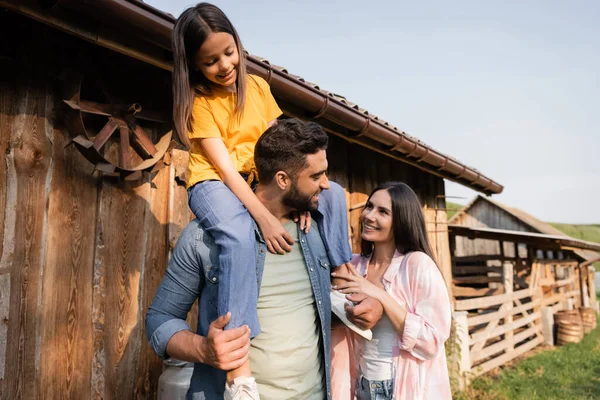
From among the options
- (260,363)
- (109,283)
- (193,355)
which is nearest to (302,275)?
(260,363)

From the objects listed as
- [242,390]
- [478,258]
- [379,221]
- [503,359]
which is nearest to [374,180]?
[379,221]

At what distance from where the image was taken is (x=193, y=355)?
1578mm

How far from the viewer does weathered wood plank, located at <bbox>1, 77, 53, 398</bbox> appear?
87.3 inches

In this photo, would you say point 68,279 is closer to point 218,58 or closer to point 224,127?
point 224,127

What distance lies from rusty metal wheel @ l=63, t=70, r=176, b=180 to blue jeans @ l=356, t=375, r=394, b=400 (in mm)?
1798

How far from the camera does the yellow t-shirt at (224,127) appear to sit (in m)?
1.91

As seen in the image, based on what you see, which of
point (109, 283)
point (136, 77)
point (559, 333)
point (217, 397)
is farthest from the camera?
point (559, 333)

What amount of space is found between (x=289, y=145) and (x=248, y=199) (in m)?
0.28

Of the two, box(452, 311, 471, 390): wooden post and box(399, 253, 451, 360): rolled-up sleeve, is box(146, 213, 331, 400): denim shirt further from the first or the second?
box(452, 311, 471, 390): wooden post

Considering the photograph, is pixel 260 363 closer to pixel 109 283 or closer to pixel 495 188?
pixel 109 283

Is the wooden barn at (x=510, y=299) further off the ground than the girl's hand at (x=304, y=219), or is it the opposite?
the girl's hand at (x=304, y=219)

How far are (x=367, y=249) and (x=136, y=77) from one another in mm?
1877


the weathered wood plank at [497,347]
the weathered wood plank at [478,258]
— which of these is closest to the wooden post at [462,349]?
the weathered wood plank at [497,347]

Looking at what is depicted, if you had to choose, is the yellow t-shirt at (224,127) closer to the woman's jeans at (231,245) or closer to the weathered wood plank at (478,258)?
the woman's jeans at (231,245)
